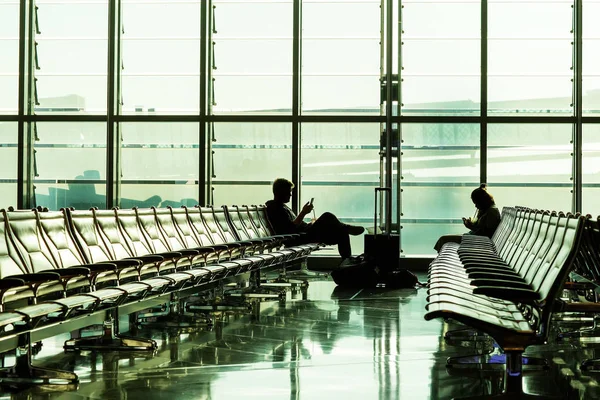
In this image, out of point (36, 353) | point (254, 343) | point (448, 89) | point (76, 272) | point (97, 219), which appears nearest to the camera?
point (76, 272)

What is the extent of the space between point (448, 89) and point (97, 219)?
22.2 ft

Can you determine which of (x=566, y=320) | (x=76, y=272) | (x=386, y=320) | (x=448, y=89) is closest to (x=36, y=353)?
(x=76, y=272)

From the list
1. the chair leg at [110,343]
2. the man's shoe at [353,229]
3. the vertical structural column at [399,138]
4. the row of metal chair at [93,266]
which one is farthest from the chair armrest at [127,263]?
the vertical structural column at [399,138]

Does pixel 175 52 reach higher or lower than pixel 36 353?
higher

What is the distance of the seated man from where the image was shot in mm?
9781

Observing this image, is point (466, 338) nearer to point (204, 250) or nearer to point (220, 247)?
point (204, 250)

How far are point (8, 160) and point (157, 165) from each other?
223cm

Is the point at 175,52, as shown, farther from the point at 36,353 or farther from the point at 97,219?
the point at 36,353

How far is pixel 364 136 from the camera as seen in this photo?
37.5 feet

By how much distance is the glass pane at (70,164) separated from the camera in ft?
38.1

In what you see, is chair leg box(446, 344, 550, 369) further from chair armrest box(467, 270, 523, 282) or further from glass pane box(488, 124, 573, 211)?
glass pane box(488, 124, 573, 211)

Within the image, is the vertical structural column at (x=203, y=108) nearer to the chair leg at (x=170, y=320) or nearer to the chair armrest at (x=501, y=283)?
the chair leg at (x=170, y=320)

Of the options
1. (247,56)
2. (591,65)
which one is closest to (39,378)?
(247,56)

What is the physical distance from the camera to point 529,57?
1140cm
